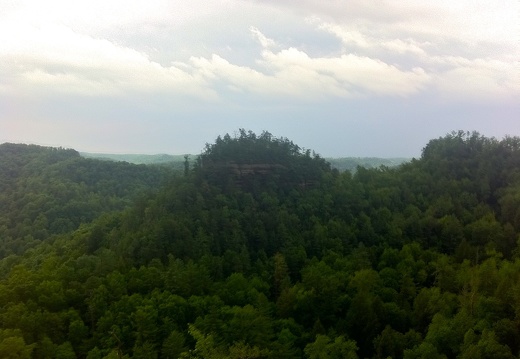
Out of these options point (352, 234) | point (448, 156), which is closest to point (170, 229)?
point (352, 234)

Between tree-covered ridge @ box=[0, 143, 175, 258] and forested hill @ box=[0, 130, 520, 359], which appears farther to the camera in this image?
tree-covered ridge @ box=[0, 143, 175, 258]

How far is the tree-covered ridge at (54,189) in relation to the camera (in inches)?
2571

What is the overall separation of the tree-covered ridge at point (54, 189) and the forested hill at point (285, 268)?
15.0m

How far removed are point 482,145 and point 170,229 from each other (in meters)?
48.7

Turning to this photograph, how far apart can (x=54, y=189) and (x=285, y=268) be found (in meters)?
58.7

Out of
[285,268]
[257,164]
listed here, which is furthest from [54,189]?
[285,268]

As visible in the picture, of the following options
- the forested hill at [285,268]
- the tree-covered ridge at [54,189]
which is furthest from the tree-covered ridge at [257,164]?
the tree-covered ridge at [54,189]

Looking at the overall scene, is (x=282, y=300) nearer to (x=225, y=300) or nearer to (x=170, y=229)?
(x=225, y=300)

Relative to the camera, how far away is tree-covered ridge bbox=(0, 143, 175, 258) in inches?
2571

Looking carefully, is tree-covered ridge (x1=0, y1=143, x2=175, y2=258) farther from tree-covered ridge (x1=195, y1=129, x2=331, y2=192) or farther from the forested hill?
tree-covered ridge (x1=195, y1=129, x2=331, y2=192)

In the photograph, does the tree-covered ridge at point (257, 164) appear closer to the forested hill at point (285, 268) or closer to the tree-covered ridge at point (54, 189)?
the forested hill at point (285, 268)

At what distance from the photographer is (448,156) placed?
62.9 metres

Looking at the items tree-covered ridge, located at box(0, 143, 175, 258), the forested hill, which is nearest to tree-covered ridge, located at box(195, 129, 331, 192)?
the forested hill

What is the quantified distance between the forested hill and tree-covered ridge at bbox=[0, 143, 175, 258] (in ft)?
49.3
